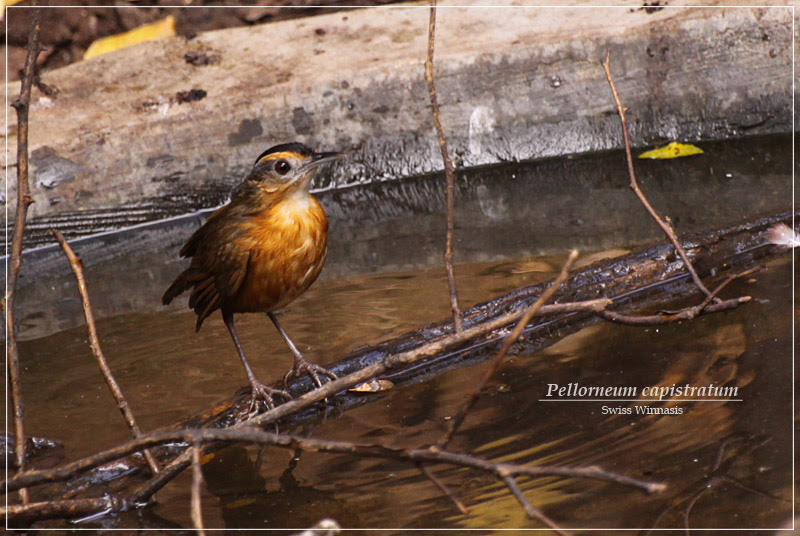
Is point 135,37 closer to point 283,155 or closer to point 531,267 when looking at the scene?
point 531,267

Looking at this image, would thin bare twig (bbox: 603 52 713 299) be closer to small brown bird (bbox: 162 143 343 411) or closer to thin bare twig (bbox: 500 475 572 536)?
small brown bird (bbox: 162 143 343 411)

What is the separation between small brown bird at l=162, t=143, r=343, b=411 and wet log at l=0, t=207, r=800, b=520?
0.15 meters

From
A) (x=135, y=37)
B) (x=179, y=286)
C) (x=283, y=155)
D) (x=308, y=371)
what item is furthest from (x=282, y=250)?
(x=135, y=37)

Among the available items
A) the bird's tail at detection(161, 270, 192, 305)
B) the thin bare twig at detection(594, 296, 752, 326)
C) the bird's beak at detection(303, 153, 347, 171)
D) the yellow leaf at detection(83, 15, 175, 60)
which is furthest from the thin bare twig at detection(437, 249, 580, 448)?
the yellow leaf at detection(83, 15, 175, 60)

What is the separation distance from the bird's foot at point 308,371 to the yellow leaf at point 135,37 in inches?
161

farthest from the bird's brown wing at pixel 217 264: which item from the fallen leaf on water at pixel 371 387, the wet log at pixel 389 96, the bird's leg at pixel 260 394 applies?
the wet log at pixel 389 96

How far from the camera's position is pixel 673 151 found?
645 centimetres

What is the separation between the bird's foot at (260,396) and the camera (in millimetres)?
3428

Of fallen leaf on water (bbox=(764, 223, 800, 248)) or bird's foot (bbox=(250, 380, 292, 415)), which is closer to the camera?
bird's foot (bbox=(250, 380, 292, 415))

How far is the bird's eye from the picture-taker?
11.5ft

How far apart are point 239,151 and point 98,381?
2657mm

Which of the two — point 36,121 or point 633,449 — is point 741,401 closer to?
point 633,449

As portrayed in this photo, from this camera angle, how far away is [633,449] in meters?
3.00

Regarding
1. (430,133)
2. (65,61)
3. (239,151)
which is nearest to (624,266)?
(430,133)
